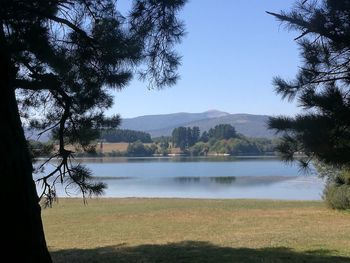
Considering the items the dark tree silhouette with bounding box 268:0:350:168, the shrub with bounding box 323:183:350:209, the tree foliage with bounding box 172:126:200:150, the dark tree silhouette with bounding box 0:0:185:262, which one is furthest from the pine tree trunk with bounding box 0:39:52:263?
the tree foliage with bounding box 172:126:200:150

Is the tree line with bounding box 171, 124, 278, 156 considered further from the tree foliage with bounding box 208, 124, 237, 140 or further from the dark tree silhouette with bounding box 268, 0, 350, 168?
the dark tree silhouette with bounding box 268, 0, 350, 168

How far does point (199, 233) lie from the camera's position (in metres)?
12.3

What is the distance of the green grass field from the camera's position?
7789 mm

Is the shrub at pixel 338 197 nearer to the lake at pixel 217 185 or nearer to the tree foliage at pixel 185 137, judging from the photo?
the lake at pixel 217 185

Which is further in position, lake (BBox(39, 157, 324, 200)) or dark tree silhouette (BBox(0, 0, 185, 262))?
lake (BBox(39, 157, 324, 200))

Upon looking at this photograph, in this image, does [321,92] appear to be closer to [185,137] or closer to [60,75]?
[60,75]

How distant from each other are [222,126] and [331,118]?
358 feet

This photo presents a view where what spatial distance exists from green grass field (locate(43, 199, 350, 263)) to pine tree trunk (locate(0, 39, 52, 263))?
125 inches

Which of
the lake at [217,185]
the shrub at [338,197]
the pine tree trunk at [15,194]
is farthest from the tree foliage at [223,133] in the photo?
the pine tree trunk at [15,194]

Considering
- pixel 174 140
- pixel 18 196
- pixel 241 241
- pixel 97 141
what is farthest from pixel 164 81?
pixel 174 140

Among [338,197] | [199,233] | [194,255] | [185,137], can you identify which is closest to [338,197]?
[338,197]

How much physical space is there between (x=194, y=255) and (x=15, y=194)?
4120 millimetres

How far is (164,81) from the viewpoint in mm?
6516

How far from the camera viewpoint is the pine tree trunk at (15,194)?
13.4 feet
